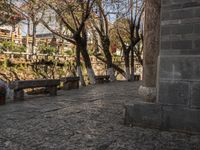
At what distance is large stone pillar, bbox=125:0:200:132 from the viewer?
15.3 feet

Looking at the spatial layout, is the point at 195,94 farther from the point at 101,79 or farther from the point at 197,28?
the point at 101,79

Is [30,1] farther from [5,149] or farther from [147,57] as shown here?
[5,149]

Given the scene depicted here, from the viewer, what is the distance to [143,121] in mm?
5156

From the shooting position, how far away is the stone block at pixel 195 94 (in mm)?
4622

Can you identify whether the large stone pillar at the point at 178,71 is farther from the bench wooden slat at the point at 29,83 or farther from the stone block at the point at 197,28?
the bench wooden slat at the point at 29,83

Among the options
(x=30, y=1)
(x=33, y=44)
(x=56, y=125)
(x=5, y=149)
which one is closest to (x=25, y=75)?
(x=33, y=44)

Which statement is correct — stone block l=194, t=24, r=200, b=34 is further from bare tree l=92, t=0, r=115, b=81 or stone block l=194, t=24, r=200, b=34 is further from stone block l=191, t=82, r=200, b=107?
bare tree l=92, t=0, r=115, b=81

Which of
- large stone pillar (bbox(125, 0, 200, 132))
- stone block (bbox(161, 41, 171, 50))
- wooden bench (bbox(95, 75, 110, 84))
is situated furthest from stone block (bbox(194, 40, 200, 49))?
wooden bench (bbox(95, 75, 110, 84))

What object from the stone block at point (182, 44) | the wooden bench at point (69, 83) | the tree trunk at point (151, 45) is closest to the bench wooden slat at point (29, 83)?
the wooden bench at point (69, 83)

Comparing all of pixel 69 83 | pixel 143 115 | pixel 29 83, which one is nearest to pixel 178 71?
pixel 143 115

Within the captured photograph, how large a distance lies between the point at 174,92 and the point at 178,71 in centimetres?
36

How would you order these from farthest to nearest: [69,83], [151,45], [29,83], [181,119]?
1. [69,83]
2. [29,83]
3. [151,45]
4. [181,119]

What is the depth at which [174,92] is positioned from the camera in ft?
15.9

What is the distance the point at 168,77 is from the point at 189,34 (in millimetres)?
793
